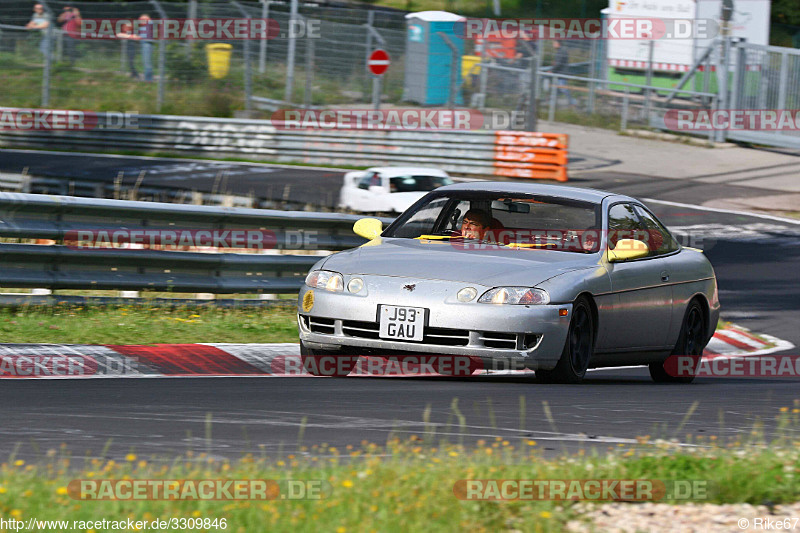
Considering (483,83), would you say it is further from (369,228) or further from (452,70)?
(369,228)

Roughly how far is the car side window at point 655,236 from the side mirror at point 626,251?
0.56m

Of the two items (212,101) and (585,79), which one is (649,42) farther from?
(212,101)

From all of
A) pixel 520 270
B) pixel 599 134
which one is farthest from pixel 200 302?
pixel 599 134

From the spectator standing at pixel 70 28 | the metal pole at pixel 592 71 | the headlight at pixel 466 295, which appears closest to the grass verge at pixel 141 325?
the headlight at pixel 466 295

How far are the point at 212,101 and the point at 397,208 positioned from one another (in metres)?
10.6

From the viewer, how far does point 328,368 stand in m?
7.88

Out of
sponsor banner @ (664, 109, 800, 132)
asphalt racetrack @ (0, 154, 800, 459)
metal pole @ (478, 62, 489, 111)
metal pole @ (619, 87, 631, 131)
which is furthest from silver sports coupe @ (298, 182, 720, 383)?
metal pole @ (619, 87, 631, 131)

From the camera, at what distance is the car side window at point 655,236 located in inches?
352

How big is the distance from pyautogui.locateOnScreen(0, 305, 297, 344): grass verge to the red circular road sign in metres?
17.9

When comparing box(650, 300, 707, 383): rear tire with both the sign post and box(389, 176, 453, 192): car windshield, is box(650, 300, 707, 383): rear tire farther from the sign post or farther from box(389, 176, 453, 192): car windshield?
the sign post

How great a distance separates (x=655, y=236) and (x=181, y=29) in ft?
70.4

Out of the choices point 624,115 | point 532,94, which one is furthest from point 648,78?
point 532,94

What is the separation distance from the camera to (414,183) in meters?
21.0

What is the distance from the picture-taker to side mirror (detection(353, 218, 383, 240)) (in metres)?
8.48
